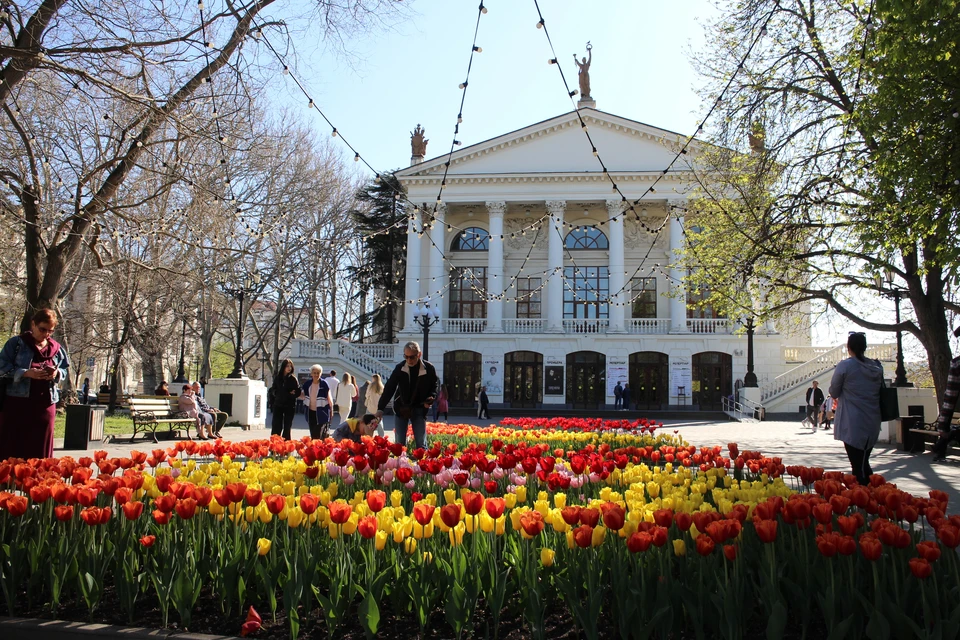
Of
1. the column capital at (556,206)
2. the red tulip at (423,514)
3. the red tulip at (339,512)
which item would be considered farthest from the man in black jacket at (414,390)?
the column capital at (556,206)

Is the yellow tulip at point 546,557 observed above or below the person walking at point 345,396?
below

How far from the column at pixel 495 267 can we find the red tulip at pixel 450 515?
40.8 metres

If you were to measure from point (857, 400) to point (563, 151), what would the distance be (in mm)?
39696

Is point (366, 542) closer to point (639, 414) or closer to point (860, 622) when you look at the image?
point (860, 622)

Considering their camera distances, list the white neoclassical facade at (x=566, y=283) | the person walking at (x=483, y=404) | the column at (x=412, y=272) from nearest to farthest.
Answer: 1. the person walking at (x=483, y=404)
2. the white neoclassical facade at (x=566, y=283)
3. the column at (x=412, y=272)

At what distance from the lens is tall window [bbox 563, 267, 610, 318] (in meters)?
46.7

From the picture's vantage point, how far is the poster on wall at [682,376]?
42625 millimetres

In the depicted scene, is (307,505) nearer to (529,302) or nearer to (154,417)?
(154,417)

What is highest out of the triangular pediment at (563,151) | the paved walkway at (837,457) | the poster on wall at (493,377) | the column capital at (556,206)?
the triangular pediment at (563,151)

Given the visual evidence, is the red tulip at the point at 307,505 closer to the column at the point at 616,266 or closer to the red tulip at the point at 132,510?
the red tulip at the point at 132,510

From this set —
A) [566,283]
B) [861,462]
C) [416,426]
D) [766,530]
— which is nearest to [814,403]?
[566,283]

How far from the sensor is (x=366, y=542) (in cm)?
388

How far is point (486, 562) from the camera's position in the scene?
357 cm

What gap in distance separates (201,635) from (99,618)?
2.27ft
